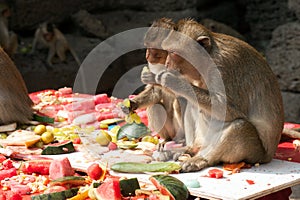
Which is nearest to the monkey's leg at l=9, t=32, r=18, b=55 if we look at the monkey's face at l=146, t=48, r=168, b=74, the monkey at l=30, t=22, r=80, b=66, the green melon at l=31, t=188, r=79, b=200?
the monkey at l=30, t=22, r=80, b=66

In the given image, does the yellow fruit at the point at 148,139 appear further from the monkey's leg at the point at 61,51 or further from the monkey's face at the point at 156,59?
the monkey's leg at the point at 61,51

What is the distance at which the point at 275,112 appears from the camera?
4.70 metres

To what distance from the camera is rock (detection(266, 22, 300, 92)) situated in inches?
349

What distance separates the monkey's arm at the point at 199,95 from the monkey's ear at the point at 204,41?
10.6 inches

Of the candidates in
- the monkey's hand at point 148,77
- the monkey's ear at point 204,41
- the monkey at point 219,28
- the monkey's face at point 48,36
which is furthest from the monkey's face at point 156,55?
the monkey's face at point 48,36

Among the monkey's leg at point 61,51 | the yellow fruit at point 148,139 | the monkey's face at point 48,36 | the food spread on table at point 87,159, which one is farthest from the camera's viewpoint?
the monkey's leg at point 61,51

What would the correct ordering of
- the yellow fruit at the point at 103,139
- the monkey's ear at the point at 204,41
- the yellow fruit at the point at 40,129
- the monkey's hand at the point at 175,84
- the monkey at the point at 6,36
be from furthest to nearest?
the monkey at the point at 6,36 < the yellow fruit at the point at 40,129 < the yellow fruit at the point at 103,139 < the monkey's ear at the point at 204,41 < the monkey's hand at the point at 175,84

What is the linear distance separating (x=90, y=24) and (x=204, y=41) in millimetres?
6279

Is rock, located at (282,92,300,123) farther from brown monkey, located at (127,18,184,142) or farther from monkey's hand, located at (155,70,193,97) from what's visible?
monkey's hand, located at (155,70,193,97)

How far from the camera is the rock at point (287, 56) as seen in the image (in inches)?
349

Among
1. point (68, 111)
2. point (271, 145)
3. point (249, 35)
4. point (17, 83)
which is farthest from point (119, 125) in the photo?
point (249, 35)

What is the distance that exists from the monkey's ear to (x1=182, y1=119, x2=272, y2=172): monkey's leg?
1.76 ft

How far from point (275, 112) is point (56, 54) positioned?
685 centimetres

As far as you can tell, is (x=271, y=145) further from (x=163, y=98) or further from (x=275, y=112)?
(x=163, y=98)
